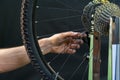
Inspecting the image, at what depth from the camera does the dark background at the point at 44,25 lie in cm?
141

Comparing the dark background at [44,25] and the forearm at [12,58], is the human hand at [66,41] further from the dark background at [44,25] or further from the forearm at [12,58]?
the dark background at [44,25]

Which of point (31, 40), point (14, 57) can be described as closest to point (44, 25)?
point (14, 57)

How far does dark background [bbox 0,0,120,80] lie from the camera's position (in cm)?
141

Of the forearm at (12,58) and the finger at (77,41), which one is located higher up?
the finger at (77,41)

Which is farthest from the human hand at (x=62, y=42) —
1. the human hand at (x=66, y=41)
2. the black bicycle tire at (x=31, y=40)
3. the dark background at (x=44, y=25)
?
the dark background at (x=44, y=25)

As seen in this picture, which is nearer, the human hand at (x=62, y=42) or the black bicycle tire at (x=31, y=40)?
the black bicycle tire at (x=31, y=40)

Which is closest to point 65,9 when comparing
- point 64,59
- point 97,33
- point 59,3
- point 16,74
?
point 59,3

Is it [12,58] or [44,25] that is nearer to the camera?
[12,58]

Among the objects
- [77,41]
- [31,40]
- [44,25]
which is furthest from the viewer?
[44,25]

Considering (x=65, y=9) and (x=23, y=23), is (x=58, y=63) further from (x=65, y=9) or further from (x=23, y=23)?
(x=23, y=23)

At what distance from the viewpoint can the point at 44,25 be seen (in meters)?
1.43

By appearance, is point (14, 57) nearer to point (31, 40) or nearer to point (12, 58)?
point (12, 58)

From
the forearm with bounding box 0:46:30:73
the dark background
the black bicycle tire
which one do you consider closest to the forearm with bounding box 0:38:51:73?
the forearm with bounding box 0:46:30:73

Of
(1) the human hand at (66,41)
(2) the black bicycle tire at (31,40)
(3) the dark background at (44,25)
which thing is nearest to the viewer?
(2) the black bicycle tire at (31,40)
